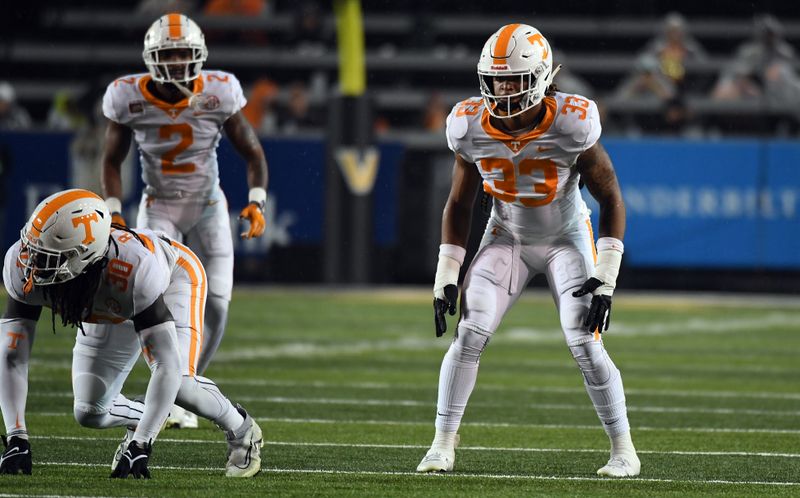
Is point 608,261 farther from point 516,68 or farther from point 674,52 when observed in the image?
point 674,52

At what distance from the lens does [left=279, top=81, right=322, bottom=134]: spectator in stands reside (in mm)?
15867

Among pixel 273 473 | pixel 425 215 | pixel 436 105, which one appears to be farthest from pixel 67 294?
pixel 436 105

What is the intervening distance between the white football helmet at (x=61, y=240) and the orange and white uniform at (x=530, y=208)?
1.36 m

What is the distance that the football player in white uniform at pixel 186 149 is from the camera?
7.05 metres

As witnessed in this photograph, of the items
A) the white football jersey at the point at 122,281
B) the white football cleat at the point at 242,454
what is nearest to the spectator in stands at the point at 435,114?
the white football cleat at the point at 242,454

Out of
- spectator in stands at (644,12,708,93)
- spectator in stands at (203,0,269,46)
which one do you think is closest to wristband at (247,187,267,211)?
spectator in stands at (644,12,708,93)

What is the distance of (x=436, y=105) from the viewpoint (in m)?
16.4

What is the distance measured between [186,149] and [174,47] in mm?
496

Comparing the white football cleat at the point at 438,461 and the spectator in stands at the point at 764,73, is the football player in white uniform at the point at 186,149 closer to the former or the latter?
the white football cleat at the point at 438,461

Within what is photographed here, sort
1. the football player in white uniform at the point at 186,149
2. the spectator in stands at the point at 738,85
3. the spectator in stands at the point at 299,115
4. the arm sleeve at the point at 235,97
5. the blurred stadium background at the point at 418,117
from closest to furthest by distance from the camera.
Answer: the football player in white uniform at the point at 186,149 < the arm sleeve at the point at 235,97 < the blurred stadium background at the point at 418,117 < the spectator in stands at the point at 299,115 < the spectator in stands at the point at 738,85

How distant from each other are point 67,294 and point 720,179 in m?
Answer: 10.4

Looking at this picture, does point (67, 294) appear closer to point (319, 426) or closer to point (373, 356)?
point (319, 426)

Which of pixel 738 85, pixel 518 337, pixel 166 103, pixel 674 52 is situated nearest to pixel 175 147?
pixel 166 103

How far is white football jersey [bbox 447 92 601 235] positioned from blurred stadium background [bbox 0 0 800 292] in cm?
759
